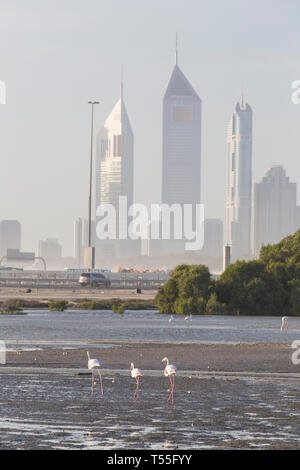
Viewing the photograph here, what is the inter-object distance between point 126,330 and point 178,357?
695 inches

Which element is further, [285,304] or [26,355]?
[285,304]

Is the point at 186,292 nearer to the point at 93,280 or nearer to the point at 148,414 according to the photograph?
the point at 93,280

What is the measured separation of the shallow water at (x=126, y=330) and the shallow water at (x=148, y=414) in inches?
531

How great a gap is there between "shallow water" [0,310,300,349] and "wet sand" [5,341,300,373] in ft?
9.10

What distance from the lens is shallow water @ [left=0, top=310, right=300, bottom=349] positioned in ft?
150

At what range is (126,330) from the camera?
176ft

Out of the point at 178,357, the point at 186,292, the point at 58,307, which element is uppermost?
the point at 186,292

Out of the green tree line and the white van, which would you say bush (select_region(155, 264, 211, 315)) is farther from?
the white van

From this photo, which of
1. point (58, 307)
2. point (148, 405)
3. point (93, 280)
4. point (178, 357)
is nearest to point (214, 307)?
point (58, 307)

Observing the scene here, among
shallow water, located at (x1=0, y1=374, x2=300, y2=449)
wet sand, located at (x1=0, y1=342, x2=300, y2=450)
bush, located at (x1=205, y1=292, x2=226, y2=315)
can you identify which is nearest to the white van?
bush, located at (x1=205, y1=292, x2=226, y2=315)

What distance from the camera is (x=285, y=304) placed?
83.1m
